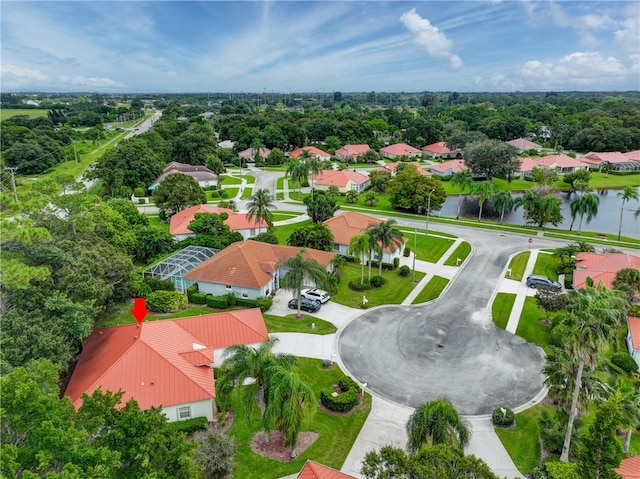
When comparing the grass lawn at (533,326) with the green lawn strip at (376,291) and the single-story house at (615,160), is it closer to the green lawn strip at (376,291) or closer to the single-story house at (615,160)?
the green lawn strip at (376,291)

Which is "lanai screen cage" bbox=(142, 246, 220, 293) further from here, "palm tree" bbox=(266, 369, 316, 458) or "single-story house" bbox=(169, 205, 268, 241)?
"palm tree" bbox=(266, 369, 316, 458)

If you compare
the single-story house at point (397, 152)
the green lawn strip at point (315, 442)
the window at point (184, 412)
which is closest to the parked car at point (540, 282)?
the green lawn strip at point (315, 442)

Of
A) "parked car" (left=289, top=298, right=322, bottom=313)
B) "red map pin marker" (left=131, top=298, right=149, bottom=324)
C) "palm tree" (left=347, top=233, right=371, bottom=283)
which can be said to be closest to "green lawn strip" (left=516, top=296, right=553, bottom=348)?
"palm tree" (left=347, top=233, right=371, bottom=283)

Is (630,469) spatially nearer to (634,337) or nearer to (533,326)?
(634,337)

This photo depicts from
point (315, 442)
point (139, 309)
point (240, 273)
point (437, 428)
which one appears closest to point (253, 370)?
point (315, 442)

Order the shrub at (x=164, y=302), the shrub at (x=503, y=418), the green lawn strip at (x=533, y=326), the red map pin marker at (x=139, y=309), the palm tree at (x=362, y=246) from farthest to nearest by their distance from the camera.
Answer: the palm tree at (x=362, y=246)
the shrub at (x=164, y=302)
the red map pin marker at (x=139, y=309)
the green lawn strip at (x=533, y=326)
the shrub at (x=503, y=418)

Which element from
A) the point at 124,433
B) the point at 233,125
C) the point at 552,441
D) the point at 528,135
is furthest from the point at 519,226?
the point at 528,135
